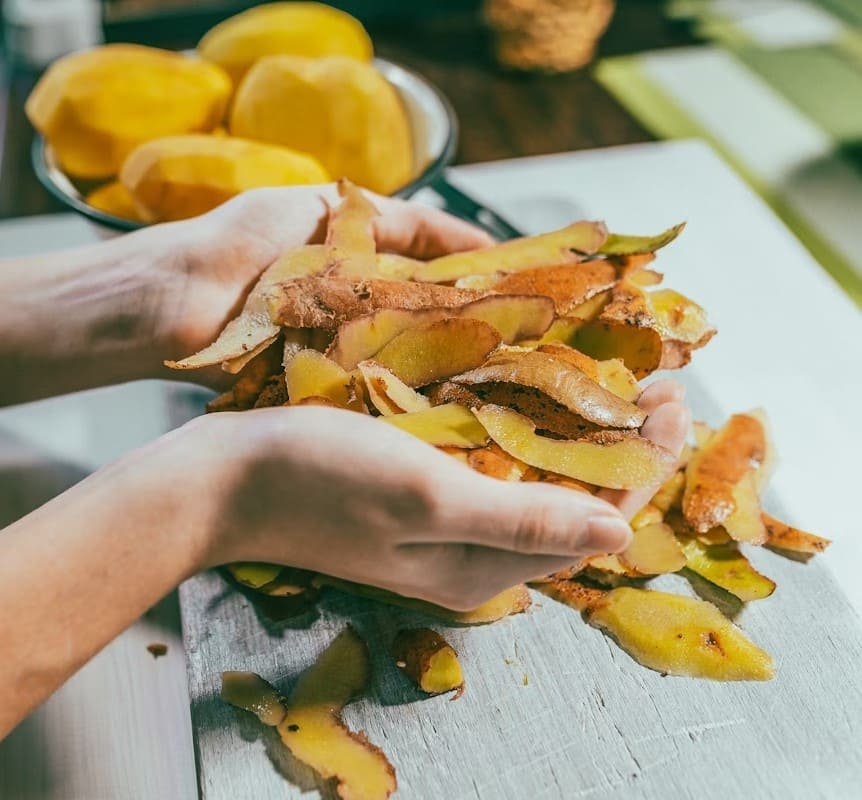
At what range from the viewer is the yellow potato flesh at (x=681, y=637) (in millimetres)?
550

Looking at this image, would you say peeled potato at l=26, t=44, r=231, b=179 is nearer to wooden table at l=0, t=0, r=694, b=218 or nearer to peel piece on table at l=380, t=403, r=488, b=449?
wooden table at l=0, t=0, r=694, b=218

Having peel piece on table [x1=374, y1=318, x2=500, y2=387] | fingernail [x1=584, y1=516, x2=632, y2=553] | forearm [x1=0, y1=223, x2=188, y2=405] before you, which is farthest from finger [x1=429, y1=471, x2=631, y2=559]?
forearm [x1=0, y1=223, x2=188, y2=405]

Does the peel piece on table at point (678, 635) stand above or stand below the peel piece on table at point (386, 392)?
below

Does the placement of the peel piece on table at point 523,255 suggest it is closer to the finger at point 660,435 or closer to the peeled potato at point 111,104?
the finger at point 660,435

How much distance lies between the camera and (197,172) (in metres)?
0.81

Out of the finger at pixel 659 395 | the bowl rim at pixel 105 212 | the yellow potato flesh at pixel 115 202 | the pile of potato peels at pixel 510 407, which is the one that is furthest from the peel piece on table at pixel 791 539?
the yellow potato flesh at pixel 115 202

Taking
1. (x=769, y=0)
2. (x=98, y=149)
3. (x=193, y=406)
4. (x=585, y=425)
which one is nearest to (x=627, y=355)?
(x=585, y=425)

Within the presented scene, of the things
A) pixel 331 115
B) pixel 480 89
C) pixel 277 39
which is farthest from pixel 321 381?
pixel 480 89

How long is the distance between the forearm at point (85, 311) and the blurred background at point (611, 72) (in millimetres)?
485

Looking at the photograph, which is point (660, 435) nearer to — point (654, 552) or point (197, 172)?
point (654, 552)

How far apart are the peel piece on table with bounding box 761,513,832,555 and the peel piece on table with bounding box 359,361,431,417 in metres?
0.27

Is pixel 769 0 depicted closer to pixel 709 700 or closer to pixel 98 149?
pixel 98 149

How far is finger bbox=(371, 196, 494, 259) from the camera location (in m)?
0.72

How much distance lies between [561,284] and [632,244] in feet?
0.34
